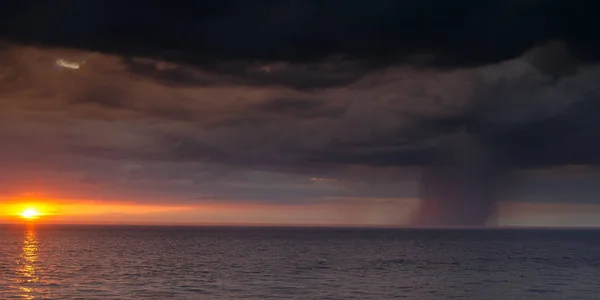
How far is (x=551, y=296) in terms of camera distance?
6894 centimetres

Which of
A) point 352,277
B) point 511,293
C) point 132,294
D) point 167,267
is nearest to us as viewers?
point 132,294

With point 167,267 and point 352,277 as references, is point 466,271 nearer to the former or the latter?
point 352,277

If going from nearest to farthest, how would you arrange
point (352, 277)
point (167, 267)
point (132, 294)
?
point (132, 294), point (352, 277), point (167, 267)

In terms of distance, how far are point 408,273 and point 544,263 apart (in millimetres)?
35668

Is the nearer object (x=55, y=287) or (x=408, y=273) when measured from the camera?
(x=55, y=287)

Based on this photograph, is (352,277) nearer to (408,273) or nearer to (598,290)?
(408,273)

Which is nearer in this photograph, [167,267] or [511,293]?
[511,293]

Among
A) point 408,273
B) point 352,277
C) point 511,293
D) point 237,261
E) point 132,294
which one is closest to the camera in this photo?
point 132,294

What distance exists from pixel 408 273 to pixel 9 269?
55.1 metres

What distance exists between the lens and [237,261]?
113938 mm

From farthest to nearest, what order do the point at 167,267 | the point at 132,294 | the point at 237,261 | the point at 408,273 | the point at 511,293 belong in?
1. the point at 237,261
2. the point at 167,267
3. the point at 408,273
4. the point at 511,293
5. the point at 132,294

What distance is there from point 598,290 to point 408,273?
25.6m

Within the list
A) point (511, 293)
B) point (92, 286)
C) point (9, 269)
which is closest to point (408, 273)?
point (511, 293)

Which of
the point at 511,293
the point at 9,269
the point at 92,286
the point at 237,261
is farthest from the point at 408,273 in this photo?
the point at 9,269
